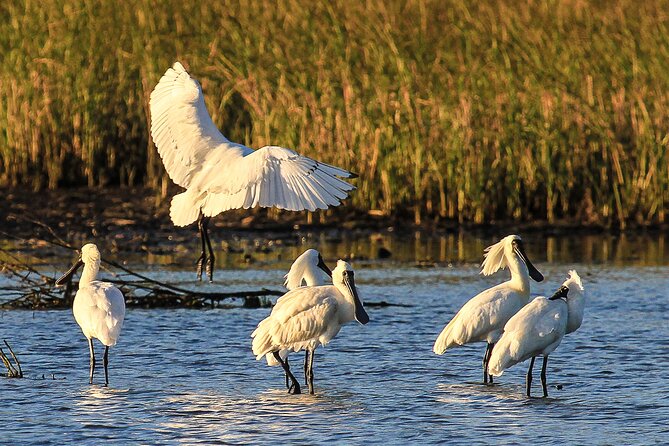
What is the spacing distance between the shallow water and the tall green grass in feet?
11.2

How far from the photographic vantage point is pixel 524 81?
52.0 ft

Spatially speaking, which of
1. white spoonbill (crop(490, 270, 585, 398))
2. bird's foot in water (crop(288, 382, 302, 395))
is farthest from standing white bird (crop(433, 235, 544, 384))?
bird's foot in water (crop(288, 382, 302, 395))

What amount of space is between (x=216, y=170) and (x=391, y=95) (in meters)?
5.91

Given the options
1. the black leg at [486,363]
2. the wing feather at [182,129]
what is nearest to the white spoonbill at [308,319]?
the black leg at [486,363]

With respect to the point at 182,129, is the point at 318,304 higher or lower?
lower

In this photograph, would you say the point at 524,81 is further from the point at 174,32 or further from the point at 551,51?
the point at 174,32

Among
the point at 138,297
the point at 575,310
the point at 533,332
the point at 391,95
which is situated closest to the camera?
the point at 533,332

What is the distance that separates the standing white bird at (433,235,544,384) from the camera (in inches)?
350

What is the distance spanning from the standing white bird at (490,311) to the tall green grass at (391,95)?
5865 millimetres

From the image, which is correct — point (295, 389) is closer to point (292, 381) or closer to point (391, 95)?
point (292, 381)

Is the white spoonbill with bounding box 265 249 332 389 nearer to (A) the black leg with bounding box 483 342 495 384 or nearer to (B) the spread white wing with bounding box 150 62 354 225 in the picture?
(B) the spread white wing with bounding box 150 62 354 225

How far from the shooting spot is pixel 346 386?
877 centimetres

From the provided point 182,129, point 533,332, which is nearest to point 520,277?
point 533,332

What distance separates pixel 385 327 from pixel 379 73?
5641 millimetres
